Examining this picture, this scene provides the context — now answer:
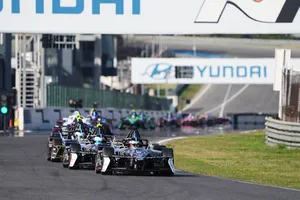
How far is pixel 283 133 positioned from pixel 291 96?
60.8 inches

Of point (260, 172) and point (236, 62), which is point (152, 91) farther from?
point (260, 172)

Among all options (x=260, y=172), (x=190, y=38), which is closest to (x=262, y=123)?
(x=260, y=172)

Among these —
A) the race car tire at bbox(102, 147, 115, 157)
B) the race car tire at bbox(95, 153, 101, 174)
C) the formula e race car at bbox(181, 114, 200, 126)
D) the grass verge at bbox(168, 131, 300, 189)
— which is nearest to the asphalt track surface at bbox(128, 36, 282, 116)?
the formula e race car at bbox(181, 114, 200, 126)

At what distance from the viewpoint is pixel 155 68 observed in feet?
255

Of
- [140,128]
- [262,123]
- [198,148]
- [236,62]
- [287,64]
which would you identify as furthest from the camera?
[236,62]

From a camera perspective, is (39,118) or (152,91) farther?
(152,91)

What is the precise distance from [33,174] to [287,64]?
16382mm

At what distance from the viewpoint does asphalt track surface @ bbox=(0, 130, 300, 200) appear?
44.3 ft

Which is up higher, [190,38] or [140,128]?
[190,38]

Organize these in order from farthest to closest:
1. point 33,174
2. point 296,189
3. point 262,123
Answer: point 262,123 → point 33,174 → point 296,189

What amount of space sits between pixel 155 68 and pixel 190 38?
163 feet

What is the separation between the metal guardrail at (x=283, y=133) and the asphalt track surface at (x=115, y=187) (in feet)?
24.4

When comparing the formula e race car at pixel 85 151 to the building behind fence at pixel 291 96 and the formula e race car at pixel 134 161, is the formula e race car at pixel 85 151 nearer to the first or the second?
the formula e race car at pixel 134 161

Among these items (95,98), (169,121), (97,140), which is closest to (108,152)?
(97,140)
